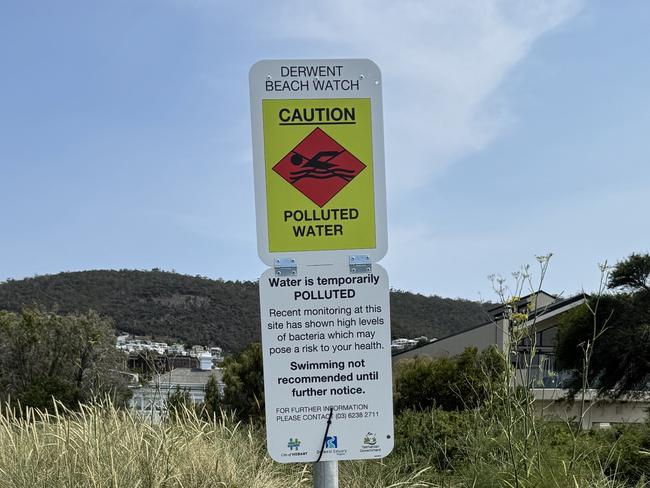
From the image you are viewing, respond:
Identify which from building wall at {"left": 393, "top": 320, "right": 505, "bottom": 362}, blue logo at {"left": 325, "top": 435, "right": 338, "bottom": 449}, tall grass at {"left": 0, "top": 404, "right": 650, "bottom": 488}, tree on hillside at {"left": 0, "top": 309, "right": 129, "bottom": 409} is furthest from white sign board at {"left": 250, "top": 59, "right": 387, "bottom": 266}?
building wall at {"left": 393, "top": 320, "right": 505, "bottom": 362}

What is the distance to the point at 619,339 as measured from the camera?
23.4 m

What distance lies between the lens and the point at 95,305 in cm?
5175

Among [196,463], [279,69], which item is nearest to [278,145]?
[279,69]

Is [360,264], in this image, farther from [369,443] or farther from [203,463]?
[203,463]

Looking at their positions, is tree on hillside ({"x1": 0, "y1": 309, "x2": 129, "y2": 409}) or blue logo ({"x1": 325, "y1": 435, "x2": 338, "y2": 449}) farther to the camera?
tree on hillside ({"x1": 0, "y1": 309, "x2": 129, "y2": 409})

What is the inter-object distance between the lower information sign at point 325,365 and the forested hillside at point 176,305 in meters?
40.7

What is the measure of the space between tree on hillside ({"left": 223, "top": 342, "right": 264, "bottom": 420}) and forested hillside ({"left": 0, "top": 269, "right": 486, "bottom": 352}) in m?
23.6

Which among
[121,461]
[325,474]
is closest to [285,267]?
[325,474]

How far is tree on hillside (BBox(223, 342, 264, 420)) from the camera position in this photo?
18.7 metres

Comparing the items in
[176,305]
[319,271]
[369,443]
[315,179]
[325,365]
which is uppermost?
[176,305]

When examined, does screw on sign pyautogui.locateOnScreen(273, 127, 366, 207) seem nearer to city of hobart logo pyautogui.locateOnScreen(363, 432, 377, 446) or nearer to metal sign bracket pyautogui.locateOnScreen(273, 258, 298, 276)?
metal sign bracket pyautogui.locateOnScreen(273, 258, 298, 276)

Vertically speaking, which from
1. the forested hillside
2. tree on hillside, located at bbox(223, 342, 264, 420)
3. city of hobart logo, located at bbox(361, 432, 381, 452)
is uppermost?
the forested hillside

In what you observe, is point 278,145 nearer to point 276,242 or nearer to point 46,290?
point 276,242

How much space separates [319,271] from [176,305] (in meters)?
52.3
